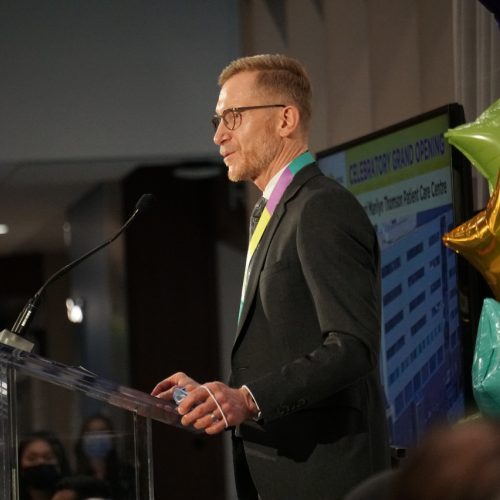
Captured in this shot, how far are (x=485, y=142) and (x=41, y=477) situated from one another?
49.8 inches

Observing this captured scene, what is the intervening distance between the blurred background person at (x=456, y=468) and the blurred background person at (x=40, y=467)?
37.9 inches

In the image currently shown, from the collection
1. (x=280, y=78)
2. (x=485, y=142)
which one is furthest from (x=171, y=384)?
(x=485, y=142)

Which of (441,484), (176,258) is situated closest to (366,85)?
(176,258)

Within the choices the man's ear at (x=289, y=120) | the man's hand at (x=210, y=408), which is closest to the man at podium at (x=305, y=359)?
the man's hand at (x=210, y=408)

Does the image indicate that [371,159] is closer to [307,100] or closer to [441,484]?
[307,100]

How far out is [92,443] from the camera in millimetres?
1474

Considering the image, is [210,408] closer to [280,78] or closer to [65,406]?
[65,406]

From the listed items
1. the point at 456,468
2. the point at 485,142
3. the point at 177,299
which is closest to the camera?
the point at 456,468

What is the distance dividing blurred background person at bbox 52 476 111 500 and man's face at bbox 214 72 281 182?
731mm

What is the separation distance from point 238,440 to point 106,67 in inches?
153

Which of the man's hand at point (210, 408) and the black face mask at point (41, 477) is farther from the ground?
the man's hand at point (210, 408)

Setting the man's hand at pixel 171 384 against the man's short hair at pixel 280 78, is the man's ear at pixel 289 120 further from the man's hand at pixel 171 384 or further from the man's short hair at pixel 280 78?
the man's hand at pixel 171 384

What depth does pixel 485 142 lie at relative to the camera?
6.59 ft

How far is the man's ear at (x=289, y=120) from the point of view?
1850 mm
